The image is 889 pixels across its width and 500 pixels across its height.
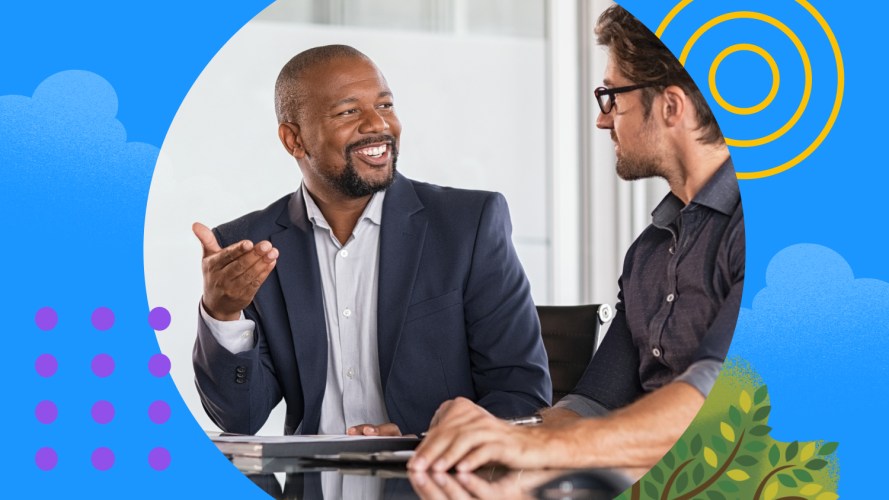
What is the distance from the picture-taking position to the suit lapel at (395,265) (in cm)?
169

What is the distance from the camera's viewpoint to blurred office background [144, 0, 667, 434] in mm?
2908

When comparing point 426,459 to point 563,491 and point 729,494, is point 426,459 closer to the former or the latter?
point 563,491

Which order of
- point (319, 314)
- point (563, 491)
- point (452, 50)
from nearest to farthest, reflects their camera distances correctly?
point (563, 491)
point (319, 314)
point (452, 50)

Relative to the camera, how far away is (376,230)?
181 cm

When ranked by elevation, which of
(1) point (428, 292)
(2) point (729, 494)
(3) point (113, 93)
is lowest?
(2) point (729, 494)

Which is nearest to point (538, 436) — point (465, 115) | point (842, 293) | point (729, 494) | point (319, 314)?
point (729, 494)

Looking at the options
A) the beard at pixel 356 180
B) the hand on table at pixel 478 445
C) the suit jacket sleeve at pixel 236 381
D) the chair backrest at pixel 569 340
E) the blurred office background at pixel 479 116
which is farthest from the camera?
the blurred office background at pixel 479 116

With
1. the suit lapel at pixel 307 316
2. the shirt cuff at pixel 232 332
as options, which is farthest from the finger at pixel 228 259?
the suit lapel at pixel 307 316

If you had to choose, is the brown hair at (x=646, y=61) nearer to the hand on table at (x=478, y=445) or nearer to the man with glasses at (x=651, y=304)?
the man with glasses at (x=651, y=304)

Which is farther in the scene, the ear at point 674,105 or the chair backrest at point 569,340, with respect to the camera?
the chair backrest at point 569,340

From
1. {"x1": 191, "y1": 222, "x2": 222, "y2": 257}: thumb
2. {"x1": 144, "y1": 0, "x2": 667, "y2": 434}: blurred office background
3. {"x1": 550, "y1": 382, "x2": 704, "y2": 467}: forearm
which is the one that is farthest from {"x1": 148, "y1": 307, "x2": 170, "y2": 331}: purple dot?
{"x1": 144, "y1": 0, "x2": 667, "y2": 434}: blurred office background

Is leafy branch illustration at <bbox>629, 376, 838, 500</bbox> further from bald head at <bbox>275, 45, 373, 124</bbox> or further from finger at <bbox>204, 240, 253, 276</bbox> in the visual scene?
bald head at <bbox>275, 45, 373, 124</bbox>

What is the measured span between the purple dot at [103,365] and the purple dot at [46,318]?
0.06 meters

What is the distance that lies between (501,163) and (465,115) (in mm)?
203
